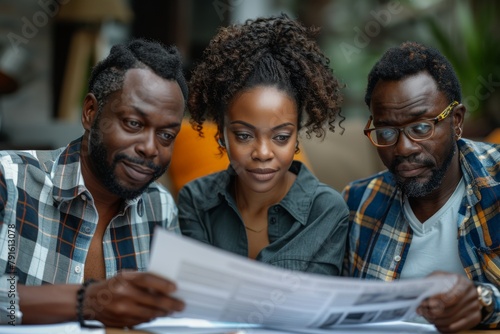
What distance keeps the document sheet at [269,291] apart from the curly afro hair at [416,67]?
599mm

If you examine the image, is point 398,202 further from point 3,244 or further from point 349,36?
point 349,36

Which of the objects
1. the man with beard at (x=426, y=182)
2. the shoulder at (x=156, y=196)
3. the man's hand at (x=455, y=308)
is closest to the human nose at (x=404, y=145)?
the man with beard at (x=426, y=182)

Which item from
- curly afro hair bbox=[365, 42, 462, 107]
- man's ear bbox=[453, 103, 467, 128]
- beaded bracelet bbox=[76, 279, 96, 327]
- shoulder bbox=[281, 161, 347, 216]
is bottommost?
beaded bracelet bbox=[76, 279, 96, 327]

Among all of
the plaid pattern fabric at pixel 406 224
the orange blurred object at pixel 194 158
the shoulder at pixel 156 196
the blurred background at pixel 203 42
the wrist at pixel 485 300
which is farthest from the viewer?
the blurred background at pixel 203 42

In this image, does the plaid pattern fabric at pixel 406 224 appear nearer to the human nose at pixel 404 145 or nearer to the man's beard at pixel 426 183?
the man's beard at pixel 426 183

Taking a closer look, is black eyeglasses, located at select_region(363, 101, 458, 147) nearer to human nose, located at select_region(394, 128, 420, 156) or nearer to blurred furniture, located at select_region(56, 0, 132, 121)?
human nose, located at select_region(394, 128, 420, 156)

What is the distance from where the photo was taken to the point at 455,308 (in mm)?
1165

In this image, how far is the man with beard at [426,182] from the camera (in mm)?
1501

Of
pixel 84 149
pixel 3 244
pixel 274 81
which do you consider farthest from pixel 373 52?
pixel 3 244

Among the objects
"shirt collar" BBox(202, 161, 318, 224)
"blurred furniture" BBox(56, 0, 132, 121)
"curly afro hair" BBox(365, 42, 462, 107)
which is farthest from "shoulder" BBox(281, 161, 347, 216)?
"blurred furniture" BBox(56, 0, 132, 121)

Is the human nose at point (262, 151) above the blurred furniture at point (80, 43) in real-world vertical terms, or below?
below

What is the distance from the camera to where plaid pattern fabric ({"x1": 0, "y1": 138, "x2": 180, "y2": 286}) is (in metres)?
1.37

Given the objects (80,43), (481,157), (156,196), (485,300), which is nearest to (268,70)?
(156,196)

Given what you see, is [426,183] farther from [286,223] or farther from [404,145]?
[286,223]
